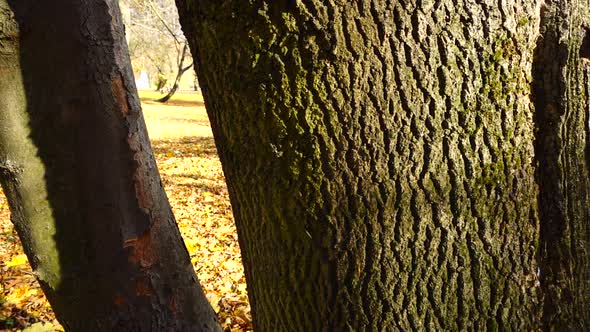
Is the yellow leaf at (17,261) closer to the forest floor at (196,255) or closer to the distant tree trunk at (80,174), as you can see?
the forest floor at (196,255)

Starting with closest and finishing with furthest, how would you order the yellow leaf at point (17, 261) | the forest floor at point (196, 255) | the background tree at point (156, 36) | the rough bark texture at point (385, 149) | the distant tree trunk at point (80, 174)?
the rough bark texture at point (385, 149), the distant tree trunk at point (80, 174), the forest floor at point (196, 255), the yellow leaf at point (17, 261), the background tree at point (156, 36)

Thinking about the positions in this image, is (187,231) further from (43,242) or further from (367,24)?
(367,24)

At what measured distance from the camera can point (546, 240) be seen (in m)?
1.55

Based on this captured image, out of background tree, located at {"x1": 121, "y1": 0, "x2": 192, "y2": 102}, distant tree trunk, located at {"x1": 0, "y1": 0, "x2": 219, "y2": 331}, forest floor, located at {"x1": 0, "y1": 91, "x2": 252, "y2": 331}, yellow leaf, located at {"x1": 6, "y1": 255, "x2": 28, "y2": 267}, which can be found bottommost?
forest floor, located at {"x1": 0, "y1": 91, "x2": 252, "y2": 331}

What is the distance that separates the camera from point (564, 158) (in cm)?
153

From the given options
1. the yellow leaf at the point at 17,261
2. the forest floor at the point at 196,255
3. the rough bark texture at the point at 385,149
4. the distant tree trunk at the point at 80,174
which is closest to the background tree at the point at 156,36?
the forest floor at the point at 196,255

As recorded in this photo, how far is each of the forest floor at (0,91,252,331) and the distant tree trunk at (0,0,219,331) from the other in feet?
1.44

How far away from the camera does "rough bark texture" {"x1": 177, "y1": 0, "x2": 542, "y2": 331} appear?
135 centimetres

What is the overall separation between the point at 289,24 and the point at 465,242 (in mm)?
762

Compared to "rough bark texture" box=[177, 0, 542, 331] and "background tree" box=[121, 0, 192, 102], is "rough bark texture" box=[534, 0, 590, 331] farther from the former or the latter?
"background tree" box=[121, 0, 192, 102]

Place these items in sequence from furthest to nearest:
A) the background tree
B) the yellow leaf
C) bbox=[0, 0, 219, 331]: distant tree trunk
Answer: the background tree < the yellow leaf < bbox=[0, 0, 219, 331]: distant tree trunk

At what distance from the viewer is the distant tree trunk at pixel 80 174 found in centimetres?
198

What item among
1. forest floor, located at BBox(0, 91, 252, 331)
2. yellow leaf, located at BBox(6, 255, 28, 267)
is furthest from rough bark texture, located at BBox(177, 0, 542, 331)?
yellow leaf, located at BBox(6, 255, 28, 267)

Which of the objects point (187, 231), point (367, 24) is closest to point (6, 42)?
point (367, 24)
